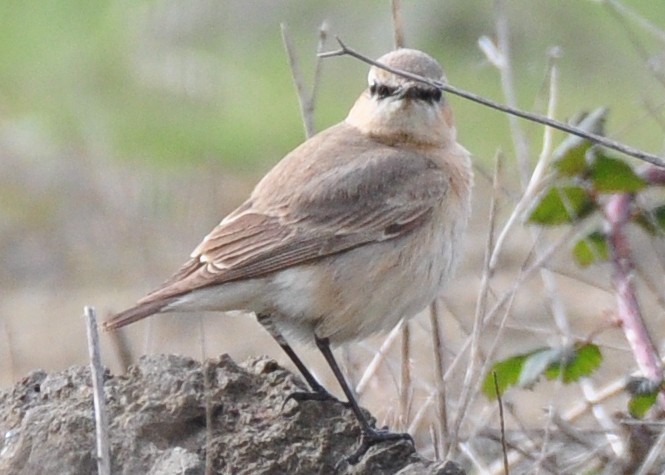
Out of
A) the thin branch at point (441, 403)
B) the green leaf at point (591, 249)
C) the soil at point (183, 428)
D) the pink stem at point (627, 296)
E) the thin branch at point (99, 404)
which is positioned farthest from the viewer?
the green leaf at point (591, 249)

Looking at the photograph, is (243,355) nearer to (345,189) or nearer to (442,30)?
(345,189)

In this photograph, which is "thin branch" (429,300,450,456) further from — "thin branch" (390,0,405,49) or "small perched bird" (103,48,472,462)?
"thin branch" (390,0,405,49)

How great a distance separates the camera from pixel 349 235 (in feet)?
19.2

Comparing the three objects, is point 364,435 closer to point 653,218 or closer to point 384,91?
point 653,218

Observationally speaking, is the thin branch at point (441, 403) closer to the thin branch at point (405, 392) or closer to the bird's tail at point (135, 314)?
the thin branch at point (405, 392)

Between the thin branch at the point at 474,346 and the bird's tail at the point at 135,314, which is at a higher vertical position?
the bird's tail at the point at 135,314

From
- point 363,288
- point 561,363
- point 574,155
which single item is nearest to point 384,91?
point 363,288

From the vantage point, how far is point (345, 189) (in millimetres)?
5996

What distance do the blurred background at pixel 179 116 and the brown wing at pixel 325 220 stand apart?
2.06 m

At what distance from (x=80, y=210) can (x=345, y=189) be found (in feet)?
19.2

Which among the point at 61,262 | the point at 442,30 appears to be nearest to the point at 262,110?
the point at 442,30

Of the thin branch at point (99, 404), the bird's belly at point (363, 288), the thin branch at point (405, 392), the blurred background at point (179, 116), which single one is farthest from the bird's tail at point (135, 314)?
the blurred background at point (179, 116)

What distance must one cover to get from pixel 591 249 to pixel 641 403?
2.37 feet

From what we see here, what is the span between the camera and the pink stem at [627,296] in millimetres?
5301
